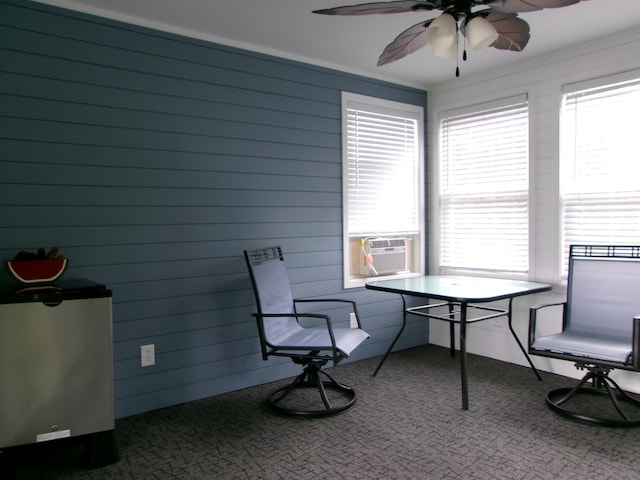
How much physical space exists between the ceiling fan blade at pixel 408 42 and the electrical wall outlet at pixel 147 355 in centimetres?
226

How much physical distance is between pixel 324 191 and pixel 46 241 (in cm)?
202

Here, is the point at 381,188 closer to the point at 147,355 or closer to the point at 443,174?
the point at 443,174

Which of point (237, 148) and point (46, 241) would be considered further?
point (237, 148)

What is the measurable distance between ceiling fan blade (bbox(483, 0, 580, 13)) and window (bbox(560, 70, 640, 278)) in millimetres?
1731

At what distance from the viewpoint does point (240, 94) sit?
11.3 ft

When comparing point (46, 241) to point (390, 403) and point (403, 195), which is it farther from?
point (403, 195)

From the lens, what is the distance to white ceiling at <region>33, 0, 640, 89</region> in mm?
2842

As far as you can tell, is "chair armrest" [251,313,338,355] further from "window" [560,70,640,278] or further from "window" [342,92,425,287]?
"window" [560,70,640,278]

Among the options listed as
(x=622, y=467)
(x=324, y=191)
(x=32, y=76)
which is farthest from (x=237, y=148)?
(x=622, y=467)

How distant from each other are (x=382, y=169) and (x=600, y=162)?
169cm

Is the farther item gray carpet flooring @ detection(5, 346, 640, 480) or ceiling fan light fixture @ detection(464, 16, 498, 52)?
gray carpet flooring @ detection(5, 346, 640, 480)

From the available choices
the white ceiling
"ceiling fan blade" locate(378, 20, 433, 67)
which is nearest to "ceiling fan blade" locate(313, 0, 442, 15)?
"ceiling fan blade" locate(378, 20, 433, 67)

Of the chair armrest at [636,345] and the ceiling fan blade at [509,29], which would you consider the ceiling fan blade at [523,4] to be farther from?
the chair armrest at [636,345]

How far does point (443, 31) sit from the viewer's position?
84.5 inches
